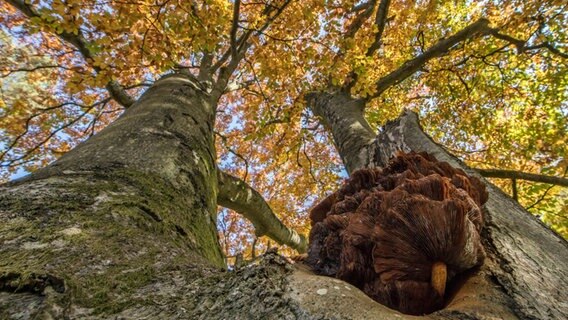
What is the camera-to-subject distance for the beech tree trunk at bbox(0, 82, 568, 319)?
0.73m

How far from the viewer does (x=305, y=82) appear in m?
5.70

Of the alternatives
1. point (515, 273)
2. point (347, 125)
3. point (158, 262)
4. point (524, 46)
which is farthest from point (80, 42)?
point (524, 46)

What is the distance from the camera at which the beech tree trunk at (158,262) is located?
0.73m

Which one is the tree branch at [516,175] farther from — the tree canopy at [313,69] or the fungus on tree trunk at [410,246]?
the fungus on tree trunk at [410,246]

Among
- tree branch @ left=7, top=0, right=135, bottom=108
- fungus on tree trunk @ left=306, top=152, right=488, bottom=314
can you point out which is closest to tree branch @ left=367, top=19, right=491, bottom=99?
tree branch @ left=7, top=0, right=135, bottom=108

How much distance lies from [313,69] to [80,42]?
3.63m

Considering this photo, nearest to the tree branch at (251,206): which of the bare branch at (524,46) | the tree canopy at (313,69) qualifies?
the tree canopy at (313,69)

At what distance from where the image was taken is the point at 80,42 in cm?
373

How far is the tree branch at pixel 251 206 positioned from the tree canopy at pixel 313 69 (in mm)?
1053

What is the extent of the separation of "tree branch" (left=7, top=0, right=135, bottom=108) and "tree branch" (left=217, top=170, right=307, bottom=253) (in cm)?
177

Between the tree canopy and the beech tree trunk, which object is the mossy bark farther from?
the tree canopy

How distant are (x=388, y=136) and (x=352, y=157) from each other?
0.68 meters

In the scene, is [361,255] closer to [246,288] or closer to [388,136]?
[246,288]

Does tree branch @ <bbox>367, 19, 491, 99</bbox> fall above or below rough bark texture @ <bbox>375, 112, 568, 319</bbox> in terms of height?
above
